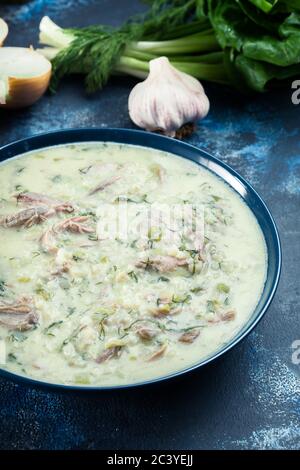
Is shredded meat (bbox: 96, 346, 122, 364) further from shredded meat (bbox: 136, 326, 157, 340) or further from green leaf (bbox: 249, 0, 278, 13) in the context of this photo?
green leaf (bbox: 249, 0, 278, 13)

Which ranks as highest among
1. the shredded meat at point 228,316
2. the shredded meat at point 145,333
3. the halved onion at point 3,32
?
the halved onion at point 3,32

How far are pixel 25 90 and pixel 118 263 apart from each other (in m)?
1.59

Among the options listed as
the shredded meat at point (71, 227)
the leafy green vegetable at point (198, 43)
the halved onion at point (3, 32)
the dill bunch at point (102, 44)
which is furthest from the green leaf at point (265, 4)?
the shredded meat at point (71, 227)

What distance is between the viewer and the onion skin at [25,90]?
14.0 ft

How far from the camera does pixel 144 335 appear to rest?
A: 292 centimetres

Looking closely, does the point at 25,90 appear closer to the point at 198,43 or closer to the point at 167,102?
the point at 167,102

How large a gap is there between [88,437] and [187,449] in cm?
40

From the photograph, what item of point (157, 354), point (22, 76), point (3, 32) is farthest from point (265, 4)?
point (157, 354)

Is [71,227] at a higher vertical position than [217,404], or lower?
higher

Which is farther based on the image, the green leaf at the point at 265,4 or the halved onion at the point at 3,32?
the halved onion at the point at 3,32

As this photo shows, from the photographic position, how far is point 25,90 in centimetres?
432

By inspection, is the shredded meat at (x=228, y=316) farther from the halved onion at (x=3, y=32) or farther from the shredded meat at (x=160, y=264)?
the halved onion at (x=3, y=32)

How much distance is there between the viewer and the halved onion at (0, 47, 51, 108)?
4.28 meters

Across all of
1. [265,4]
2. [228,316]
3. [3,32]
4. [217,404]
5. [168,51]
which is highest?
[265,4]
